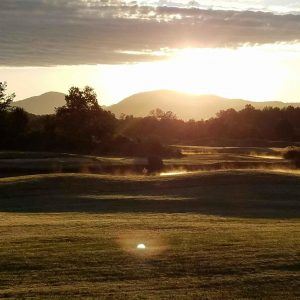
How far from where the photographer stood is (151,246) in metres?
20.6

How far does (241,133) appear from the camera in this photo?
12450 centimetres

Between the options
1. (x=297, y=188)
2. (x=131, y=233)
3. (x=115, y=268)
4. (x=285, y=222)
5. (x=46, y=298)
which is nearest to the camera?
(x=46, y=298)

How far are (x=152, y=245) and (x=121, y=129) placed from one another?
4278 inches

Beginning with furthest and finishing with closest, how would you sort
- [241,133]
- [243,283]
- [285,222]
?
1. [241,133]
2. [285,222]
3. [243,283]

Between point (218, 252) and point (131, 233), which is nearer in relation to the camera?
point (218, 252)

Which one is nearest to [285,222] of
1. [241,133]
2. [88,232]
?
[88,232]

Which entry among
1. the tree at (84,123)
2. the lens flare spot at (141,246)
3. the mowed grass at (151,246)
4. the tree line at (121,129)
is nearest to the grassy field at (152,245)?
the mowed grass at (151,246)

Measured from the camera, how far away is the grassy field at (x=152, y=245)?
1547cm

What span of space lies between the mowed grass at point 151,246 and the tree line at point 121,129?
1875 inches

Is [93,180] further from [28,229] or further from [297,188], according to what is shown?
[28,229]

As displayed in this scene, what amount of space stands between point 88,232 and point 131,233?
1527 mm

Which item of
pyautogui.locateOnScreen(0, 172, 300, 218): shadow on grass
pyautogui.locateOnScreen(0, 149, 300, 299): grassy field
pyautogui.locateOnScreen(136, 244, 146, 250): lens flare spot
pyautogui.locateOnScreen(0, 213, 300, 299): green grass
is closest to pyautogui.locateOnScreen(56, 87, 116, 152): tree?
pyautogui.locateOnScreen(0, 172, 300, 218): shadow on grass

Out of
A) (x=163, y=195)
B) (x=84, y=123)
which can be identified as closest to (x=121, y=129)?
(x=84, y=123)

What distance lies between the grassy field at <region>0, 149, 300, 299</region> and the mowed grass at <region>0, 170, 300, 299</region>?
0.09ft
